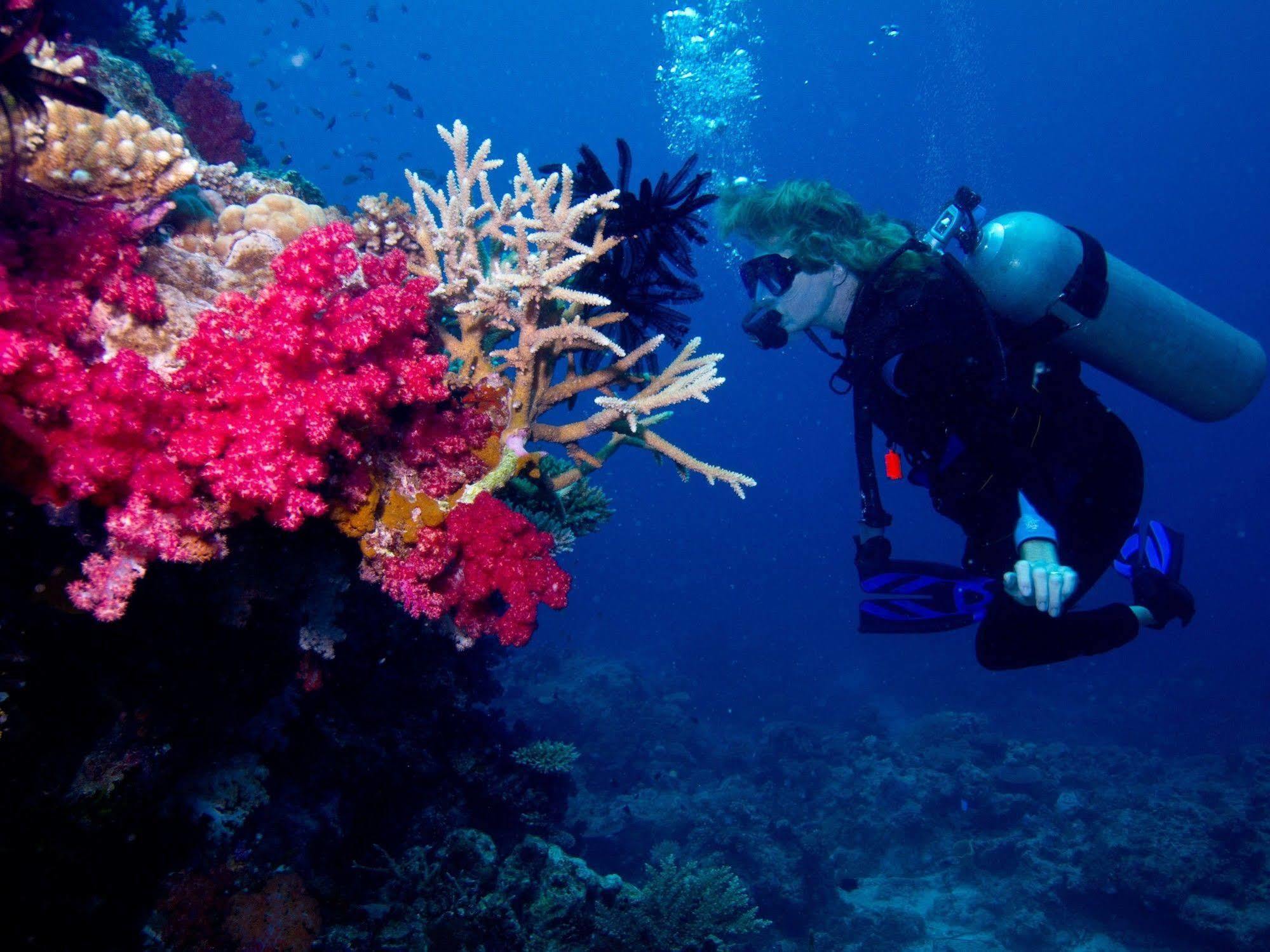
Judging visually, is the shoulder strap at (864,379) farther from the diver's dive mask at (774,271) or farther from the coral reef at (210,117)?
the coral reef at (210,117)

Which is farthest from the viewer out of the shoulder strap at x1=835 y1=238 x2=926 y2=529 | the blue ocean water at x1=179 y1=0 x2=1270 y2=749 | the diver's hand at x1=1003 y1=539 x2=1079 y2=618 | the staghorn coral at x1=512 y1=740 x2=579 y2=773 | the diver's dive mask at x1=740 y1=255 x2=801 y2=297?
the blue ocean water at x1=179 y1=0 x2=1270 y2=749

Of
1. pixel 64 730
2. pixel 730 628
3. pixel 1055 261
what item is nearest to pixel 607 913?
pixel 64 730

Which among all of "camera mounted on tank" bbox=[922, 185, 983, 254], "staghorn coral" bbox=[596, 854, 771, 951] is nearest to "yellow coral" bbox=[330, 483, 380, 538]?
"camera mounted on tank" bbox=[922, 185, 983, 254]

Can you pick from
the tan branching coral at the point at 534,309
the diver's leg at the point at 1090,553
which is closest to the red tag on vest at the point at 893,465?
the diver's leg at the point at 1090,553

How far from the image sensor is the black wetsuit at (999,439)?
3.83 meters

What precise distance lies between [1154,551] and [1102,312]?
6.22 feet

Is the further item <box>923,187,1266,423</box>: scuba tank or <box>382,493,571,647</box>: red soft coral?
<box>923,187,1266,423</box>: scuba tank

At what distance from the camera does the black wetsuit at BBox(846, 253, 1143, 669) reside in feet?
12.6

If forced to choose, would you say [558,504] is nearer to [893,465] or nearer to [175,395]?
[893,465]

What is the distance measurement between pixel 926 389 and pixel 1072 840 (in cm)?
1347

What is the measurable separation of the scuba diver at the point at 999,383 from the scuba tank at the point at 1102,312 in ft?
0.05

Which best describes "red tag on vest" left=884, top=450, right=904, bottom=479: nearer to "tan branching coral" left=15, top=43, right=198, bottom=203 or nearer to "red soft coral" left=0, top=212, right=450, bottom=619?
"red soft coral" left=0, top=212, right=450, bottom=619

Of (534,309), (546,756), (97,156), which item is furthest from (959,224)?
(546,756)

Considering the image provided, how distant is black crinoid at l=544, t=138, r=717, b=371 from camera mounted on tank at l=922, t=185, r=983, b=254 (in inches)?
77.8
